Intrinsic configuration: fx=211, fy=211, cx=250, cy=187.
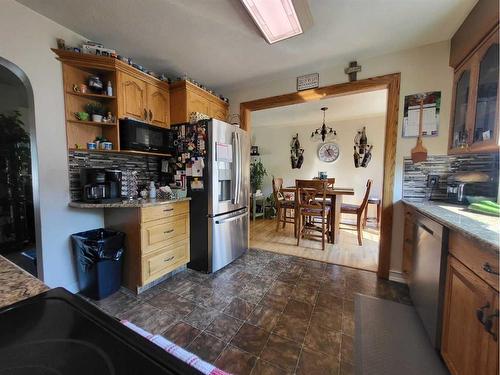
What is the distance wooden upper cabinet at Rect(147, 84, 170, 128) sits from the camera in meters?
2.28

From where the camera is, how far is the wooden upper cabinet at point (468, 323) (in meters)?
0.83

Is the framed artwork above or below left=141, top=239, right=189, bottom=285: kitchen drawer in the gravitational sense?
above

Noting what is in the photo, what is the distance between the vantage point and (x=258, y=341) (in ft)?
4.64

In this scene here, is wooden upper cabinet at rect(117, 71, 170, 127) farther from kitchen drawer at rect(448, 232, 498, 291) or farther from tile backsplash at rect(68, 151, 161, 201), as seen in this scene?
kitchen drawer at rect(448, 232, 498, 291)

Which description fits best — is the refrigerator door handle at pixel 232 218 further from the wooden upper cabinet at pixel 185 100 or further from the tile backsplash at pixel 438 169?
the tile backsplash at pixel 438 169

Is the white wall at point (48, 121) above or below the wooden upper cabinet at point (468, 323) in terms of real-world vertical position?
above

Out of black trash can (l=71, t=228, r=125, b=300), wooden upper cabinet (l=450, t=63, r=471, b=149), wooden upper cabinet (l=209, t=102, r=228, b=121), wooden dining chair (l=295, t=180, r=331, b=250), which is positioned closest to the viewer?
wooden upper cabinet (l=450, t=63, r=471, b=149)

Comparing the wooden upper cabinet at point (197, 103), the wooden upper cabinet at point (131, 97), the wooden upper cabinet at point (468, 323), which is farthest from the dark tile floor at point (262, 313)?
the wooden upper cabinet at point (197, 103)

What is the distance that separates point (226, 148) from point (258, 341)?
180 cm

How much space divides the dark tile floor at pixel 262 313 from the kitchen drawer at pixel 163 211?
69cm

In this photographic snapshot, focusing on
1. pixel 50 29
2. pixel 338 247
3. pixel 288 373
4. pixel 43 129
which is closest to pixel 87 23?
pixel 50 29

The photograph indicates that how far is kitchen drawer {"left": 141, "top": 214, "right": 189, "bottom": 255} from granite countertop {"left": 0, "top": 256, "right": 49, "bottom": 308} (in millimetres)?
1172

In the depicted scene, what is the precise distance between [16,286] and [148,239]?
52.4 inches

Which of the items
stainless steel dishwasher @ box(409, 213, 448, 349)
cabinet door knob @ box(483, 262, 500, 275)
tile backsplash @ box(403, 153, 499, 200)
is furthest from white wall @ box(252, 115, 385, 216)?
cabinet door knob @ box(483, 262, 500, 275)
